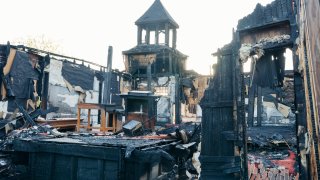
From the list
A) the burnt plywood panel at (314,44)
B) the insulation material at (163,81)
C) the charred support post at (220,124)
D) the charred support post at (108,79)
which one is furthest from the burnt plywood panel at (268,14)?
the insulation material at (163,81)

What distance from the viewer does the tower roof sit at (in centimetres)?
2761

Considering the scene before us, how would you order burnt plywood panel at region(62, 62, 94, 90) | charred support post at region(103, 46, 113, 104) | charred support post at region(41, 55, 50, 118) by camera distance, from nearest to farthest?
charred support post at region(41, 55, 50, 118), burnt plywood panel at region(62, 62, 94, 90), charred support post at region(103, 46, 113, 104)

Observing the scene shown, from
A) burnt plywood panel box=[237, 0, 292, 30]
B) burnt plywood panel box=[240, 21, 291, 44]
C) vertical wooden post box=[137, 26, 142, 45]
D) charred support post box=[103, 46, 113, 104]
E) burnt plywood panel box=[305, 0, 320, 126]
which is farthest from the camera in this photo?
vertical wooden post box=[137, 26, 142, 45]

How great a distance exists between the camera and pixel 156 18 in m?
27.9

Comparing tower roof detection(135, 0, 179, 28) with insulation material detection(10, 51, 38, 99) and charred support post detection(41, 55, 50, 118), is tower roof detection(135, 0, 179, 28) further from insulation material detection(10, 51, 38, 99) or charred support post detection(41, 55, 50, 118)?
insulation material detection(10, 51, 38, 99)

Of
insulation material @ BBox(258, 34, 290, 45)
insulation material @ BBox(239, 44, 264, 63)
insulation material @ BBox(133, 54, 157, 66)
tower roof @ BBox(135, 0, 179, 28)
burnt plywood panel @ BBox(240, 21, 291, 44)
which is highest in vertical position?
tower roof @ BBox(135, 0, 179, 28)

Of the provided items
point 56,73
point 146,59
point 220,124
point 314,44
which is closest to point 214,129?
point 220,124

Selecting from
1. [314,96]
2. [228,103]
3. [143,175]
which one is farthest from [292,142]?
[314,96]

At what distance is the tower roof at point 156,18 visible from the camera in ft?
90.6

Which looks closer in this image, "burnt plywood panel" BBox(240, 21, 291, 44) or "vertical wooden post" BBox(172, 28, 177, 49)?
"burnt plywood panel" BBox(240, 21, 291, 44)

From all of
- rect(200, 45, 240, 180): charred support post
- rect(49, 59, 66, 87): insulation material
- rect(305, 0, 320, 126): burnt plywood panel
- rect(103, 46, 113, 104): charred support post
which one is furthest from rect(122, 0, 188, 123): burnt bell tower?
rect(305, 0, 320, 126): burnt plywood panel

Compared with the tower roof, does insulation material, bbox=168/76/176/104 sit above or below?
below

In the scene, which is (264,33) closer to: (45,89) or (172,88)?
(45,89)

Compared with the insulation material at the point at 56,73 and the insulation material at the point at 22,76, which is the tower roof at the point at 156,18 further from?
the insulation material at the point at 22,76
